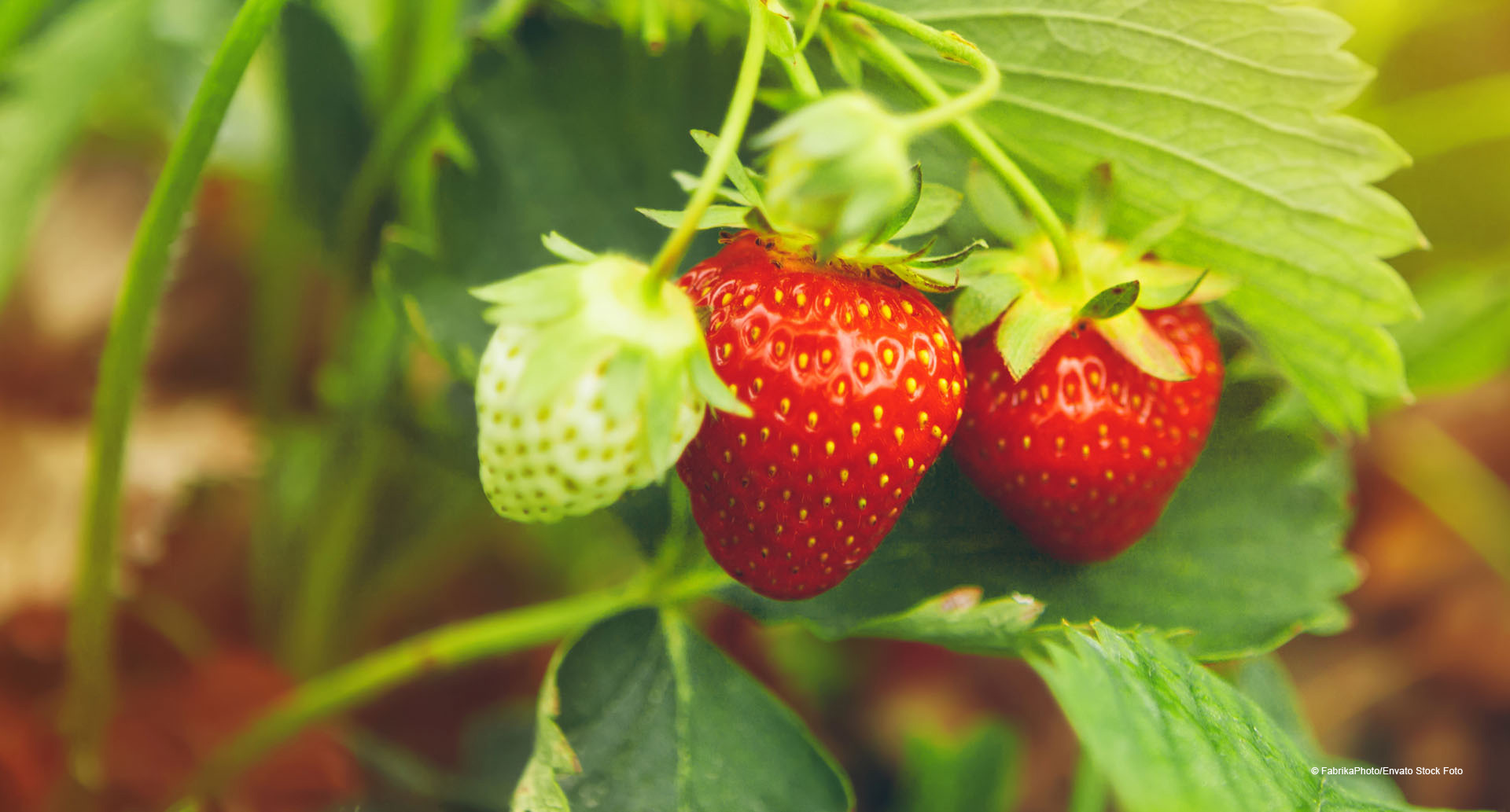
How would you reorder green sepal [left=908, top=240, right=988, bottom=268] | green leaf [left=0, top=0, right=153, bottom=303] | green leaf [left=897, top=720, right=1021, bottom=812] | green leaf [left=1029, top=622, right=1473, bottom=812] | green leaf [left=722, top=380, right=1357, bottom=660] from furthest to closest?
green leaf [left=897, top=720, right=1021, bottom=812] < green leaf [left=0, top=0, right=153, bottom=303] < green leaf [left=722, top=380, right=1357, bottom=660] < green sepal [left=908, top=240, right=988, bottom=268] < green leaf [left=1029, top=622, right=1473, bottom=812]

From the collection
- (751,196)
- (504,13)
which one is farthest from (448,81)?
(751,196)

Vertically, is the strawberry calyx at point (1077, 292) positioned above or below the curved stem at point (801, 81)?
below

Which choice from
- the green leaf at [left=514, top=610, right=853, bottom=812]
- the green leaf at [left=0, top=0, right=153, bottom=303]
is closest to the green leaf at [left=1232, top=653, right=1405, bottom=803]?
the green leaf at [left=514, top=610, right=853, bottom=812]

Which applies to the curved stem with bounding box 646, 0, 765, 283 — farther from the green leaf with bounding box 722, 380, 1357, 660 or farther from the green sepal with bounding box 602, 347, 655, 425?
the green leaf with bounding box 722, 380, 1357, 660

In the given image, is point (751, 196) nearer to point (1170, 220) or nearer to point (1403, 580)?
point (1170, 220)

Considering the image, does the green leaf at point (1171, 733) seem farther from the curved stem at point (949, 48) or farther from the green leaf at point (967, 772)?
the green leaf at point (967, 772)

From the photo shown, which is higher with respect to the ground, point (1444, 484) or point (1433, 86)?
point (1433, 86)

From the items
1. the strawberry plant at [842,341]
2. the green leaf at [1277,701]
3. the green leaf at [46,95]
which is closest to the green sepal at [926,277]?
the strawberry plant at [842,341]
